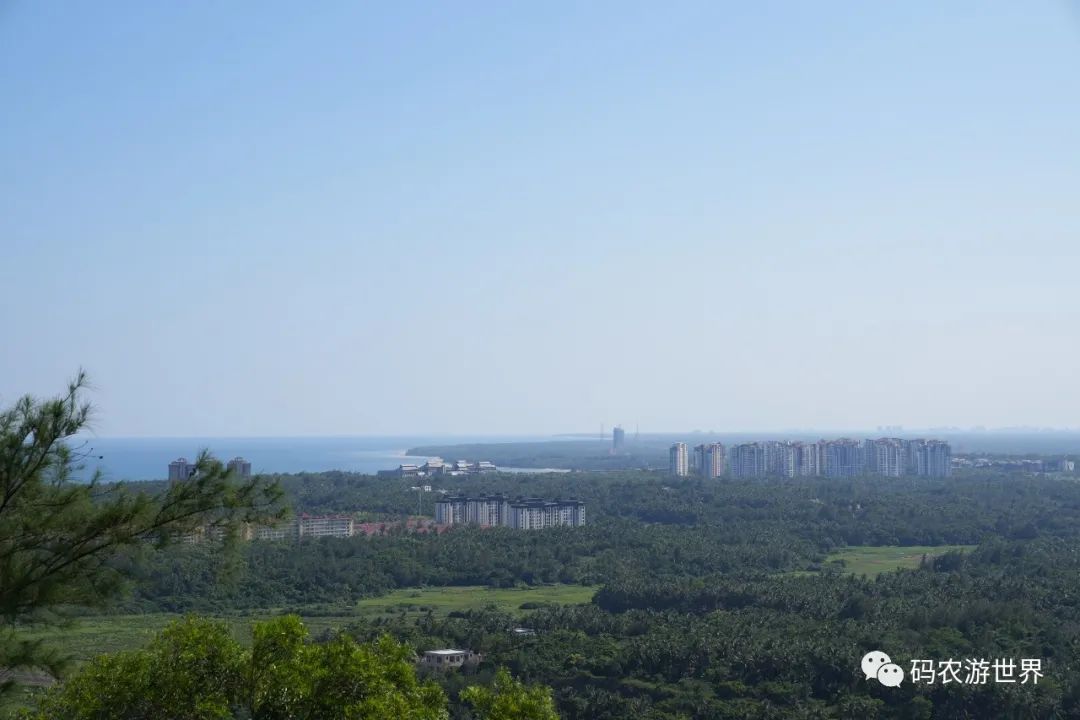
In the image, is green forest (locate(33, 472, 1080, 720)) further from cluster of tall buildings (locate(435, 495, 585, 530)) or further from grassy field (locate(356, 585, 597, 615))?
cluster of tall buildings (locate(435, 495, 585, 530))

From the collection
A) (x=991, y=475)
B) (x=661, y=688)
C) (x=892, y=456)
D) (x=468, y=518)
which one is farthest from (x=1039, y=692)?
(x=892, y=456)

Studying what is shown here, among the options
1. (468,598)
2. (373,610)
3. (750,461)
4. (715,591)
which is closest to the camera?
(715,591)

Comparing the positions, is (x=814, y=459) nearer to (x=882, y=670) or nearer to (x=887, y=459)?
(x=887, y=459)

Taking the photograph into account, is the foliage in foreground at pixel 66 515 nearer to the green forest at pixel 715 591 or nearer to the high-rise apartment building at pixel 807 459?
the green forest at pixel 715 591

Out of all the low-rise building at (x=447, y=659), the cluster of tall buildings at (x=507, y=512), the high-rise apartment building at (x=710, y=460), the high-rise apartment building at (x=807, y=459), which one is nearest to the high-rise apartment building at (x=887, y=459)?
the high-rise apartment building at (x=807, y=459)

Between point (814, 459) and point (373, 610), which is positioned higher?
point (814, 459)

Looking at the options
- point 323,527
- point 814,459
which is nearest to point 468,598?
point 323,527

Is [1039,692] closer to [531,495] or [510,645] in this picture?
[510,645]
